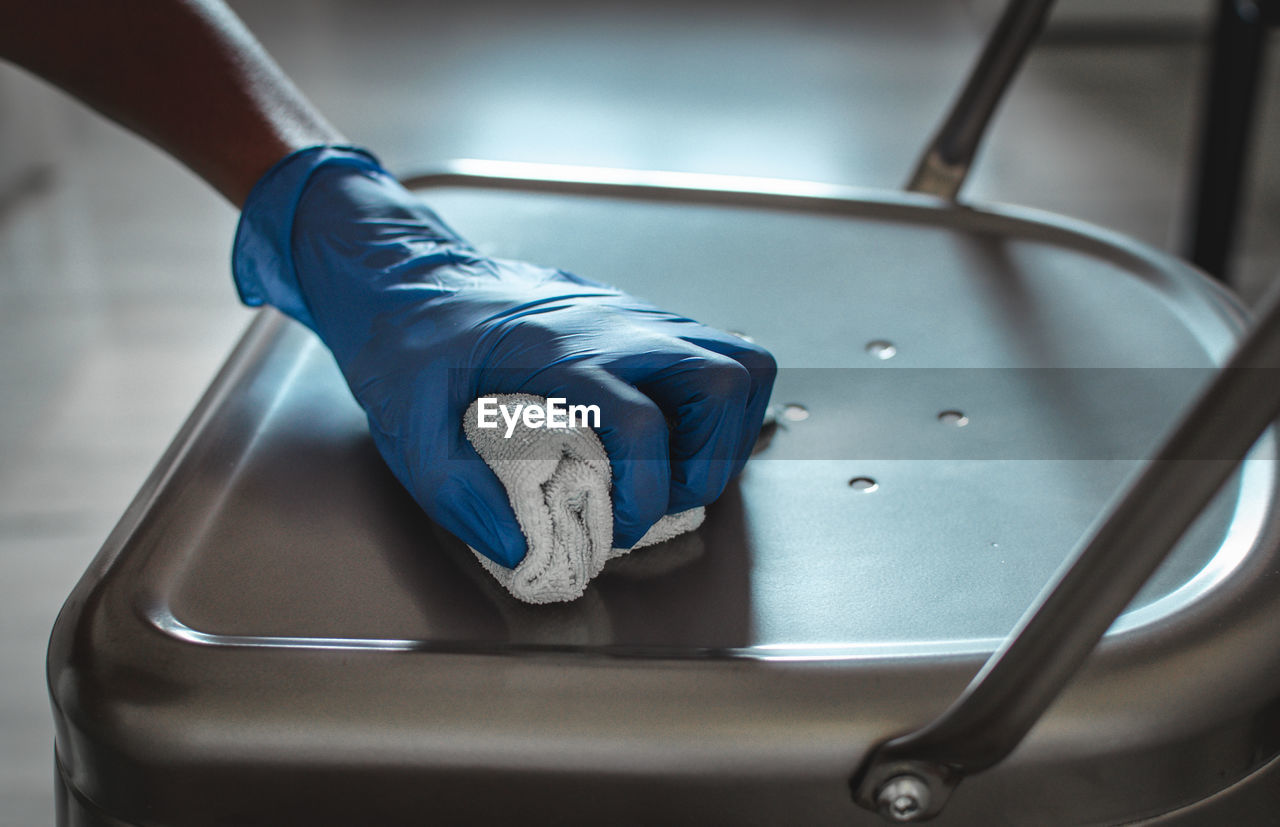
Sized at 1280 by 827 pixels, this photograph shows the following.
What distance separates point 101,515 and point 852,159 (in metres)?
1.47

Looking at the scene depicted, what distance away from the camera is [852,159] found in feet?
7.40

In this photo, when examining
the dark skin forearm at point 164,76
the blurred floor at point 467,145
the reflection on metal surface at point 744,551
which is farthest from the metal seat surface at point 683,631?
the blurred floor at point 467,145

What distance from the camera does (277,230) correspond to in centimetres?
67

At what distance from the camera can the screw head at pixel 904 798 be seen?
439mm

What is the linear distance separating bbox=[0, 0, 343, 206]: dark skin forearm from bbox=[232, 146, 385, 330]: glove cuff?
0.02m

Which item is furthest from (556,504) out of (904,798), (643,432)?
(904,798)

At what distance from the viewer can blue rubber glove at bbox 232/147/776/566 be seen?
501 mm

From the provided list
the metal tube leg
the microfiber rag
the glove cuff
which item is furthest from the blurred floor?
the microfiber rag

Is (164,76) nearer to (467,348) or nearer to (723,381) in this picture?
(467,348)

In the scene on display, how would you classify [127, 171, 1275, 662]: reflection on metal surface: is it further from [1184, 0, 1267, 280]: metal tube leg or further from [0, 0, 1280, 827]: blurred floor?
[1184, 0, 1267, 280]: metal tube leg

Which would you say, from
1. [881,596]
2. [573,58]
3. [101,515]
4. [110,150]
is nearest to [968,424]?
[881,596]

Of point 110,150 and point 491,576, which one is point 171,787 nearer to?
point 491,576

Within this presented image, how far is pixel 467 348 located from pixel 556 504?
10cm

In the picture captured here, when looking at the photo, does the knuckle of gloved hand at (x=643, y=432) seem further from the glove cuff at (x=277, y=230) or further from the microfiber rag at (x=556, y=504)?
the glove cuff at (x=277, y=230)
